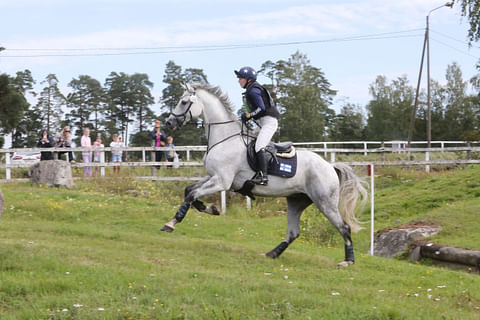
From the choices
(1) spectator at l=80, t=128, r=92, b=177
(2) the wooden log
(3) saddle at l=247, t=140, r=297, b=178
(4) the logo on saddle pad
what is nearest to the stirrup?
(3) saddle at l=247, t=140, r=297, b=178

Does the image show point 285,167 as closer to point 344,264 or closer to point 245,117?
point 245,117

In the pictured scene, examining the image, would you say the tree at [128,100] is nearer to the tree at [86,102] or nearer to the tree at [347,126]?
the tree at [86,102]

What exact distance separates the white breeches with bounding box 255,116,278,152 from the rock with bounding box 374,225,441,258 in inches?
239

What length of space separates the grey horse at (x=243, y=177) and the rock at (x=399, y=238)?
167 inches

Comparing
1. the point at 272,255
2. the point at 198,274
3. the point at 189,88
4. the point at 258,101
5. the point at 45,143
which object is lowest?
the point at 272,255

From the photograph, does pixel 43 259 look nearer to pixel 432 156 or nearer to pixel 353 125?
pixel 432 156

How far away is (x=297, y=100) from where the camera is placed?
5872 cm

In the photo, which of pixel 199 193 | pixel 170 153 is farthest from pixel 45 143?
pixel 199 193

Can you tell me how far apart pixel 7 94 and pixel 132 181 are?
25.9ft

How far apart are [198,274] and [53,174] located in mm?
13700

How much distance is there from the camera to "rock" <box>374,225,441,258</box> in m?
14.2

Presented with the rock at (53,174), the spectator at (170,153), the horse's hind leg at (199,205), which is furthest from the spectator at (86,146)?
the horse's hind leg at (199,205)

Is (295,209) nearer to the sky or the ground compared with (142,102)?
nearer to the ground

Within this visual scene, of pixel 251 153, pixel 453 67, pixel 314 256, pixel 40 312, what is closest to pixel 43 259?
pixel 40 312
